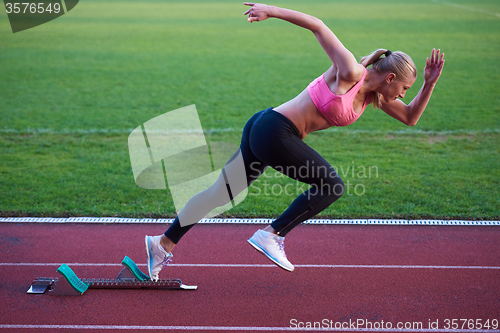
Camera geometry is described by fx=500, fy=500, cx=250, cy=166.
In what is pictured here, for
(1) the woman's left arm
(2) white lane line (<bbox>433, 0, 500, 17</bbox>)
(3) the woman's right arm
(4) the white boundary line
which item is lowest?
(4) the white boundary line

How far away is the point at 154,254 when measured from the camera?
12.4 feet

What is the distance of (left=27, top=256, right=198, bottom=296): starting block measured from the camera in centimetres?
381

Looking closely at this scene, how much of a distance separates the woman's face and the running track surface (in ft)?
5.04

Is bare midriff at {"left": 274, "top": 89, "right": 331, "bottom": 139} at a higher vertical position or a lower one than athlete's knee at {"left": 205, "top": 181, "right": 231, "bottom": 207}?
higher

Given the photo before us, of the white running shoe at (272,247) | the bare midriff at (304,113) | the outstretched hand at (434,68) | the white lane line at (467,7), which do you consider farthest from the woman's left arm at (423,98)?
the white lane line at (467,7)

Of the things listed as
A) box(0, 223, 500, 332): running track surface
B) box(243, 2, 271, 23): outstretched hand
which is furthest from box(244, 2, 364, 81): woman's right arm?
box(0, 223, 500, 332): running track surface

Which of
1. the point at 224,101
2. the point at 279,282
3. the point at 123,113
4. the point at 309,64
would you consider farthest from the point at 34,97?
the point at 279,282

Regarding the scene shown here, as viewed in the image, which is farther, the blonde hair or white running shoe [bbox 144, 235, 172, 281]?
white running shoe [bbox 144, 235, 172, 281]

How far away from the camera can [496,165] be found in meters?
7.17

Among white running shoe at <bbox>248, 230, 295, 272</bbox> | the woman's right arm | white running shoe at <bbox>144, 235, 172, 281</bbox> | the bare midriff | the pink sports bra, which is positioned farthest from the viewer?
white running shoe at <bbox>144, 235, 172, 281</bbox>

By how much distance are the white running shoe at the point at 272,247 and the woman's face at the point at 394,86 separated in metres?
1.25

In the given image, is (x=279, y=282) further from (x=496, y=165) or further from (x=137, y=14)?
(x=137, y=14)

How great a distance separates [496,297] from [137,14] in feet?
90.9

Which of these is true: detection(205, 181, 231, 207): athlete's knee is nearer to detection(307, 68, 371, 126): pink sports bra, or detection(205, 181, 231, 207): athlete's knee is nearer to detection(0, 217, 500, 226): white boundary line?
detection(307, 68, 371, 126): pink sports bra
